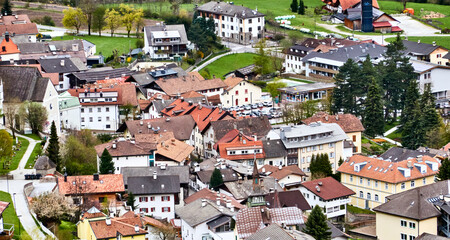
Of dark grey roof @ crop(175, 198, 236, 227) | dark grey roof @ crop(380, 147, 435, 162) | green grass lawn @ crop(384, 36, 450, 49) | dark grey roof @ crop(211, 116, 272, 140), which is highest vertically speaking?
dark grey roof @ crop(175, 198, 236, 227)

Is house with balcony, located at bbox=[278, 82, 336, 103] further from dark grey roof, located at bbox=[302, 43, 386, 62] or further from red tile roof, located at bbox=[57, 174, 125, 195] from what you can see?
red tile roof, located at bbox=[57, 174, 125, 195]

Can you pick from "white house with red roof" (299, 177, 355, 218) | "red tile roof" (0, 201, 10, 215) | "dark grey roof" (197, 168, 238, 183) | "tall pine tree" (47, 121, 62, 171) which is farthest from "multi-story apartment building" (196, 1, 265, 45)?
"red tile roof" (0, 201, 10, 215)

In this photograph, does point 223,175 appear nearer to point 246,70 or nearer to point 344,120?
point 344,120

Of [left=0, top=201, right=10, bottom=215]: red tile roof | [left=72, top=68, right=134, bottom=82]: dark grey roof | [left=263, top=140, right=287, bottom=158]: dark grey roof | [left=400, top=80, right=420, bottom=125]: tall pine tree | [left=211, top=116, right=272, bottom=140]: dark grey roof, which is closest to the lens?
[left=0, top=201, right=10, bottom=215]: red tile roof

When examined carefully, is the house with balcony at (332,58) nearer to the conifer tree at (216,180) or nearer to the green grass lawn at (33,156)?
the conifer tree at (216,180)

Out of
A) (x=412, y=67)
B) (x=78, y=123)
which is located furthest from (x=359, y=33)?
(x=78, y=123)

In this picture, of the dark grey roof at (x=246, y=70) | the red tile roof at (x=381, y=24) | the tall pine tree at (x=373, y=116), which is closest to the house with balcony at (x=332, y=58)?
the dark grey roof at (x=246, y=70)
